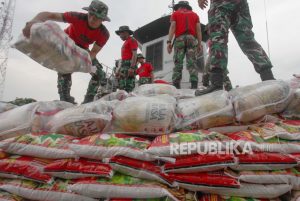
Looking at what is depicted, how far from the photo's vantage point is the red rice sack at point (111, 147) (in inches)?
45.4

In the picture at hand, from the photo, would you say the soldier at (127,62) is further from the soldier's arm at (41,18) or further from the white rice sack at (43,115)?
the white rice sack at (43,115)

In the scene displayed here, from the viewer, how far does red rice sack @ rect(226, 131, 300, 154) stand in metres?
1.14

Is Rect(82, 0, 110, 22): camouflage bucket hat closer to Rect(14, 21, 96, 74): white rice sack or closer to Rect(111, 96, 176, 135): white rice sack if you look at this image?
Rect(14, 21, 96, 74): white rice sack

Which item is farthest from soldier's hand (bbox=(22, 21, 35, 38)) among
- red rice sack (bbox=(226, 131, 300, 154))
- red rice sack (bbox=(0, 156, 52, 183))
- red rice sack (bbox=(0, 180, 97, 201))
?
red rice sack (bbox=(226, 131, 300, 154))

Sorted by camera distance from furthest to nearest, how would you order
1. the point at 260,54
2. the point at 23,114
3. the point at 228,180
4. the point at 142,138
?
the point at 260,54, the point at 23,114, the point at 142,138, the point at 228,180

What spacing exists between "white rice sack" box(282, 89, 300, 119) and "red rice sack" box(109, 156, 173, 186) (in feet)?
2.61

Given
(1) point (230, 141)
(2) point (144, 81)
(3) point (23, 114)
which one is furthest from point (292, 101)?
(2) point (144, 81)

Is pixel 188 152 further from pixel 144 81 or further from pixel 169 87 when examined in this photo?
pixel 144 81

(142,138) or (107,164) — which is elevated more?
(142,138)

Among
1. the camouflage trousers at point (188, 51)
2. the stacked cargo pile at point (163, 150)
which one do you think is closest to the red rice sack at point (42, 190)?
the stacked cargo pile at point (163, 150)

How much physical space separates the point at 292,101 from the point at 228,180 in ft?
2.12

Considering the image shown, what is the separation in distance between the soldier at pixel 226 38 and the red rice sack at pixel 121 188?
829 mm

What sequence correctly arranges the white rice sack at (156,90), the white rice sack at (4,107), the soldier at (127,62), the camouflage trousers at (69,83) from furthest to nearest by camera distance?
the soldier at (127,62), the camouflage trousers at (69,83), the white rice sack at (156,90), the white rice sack at (4,107)

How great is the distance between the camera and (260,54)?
1810 millimetres
